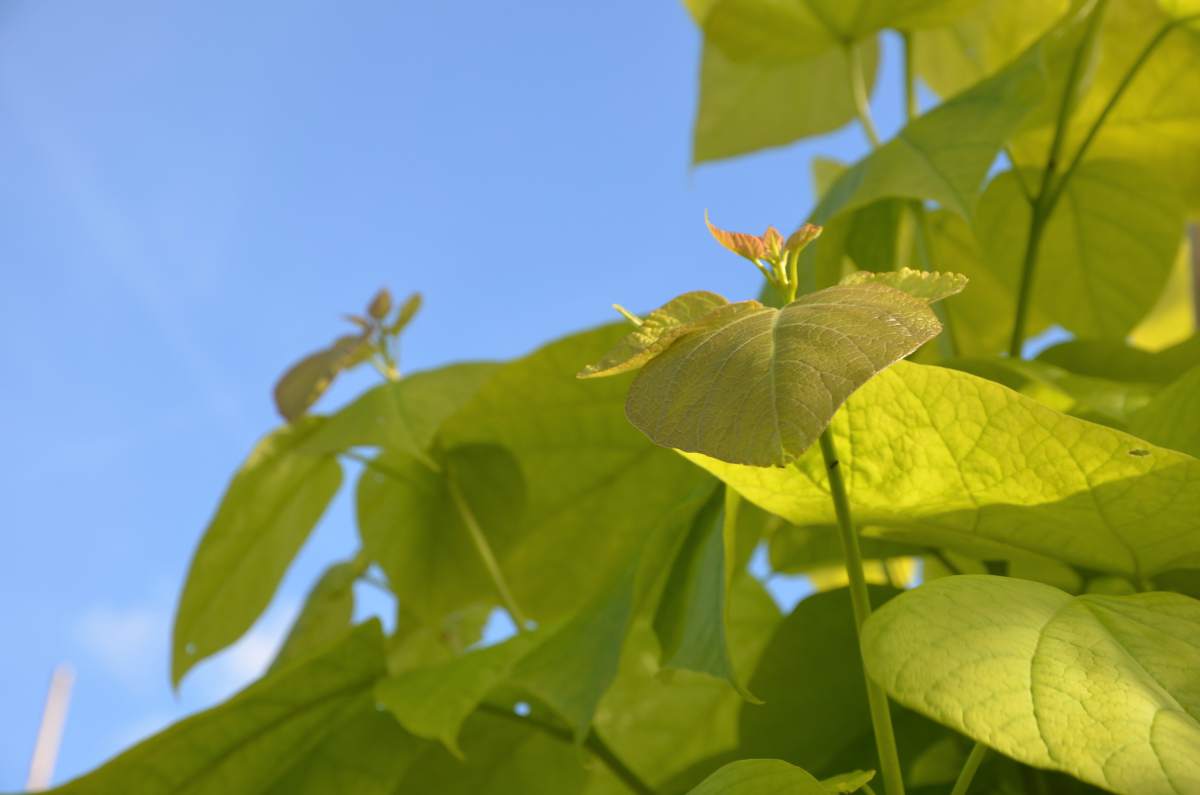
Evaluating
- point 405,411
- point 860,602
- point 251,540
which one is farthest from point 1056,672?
point 251,540

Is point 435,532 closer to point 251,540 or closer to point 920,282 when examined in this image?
point 251,540

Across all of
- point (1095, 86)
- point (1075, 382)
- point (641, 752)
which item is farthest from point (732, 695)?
point (1095, 86)

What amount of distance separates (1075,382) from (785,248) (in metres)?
0.15

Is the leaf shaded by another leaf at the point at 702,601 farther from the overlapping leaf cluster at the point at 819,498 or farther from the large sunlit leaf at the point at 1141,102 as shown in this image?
the large sunlit leaf at the point at 1141,102

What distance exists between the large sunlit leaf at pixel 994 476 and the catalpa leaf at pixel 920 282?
0.08 ft

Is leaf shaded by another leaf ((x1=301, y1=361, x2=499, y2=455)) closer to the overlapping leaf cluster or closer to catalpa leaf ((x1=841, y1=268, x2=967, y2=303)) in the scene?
the overlapping leaf cluster

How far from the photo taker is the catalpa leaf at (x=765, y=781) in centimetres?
20

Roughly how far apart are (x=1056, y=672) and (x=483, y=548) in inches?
11.9

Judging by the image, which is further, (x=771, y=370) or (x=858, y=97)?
(x=858, y=97)

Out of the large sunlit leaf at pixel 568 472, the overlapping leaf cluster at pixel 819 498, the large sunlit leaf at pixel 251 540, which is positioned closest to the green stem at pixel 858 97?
the overlapping leaf cluster at pixel 819 498

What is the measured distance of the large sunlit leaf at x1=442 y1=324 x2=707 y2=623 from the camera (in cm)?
45

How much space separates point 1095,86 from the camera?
49 centimetres

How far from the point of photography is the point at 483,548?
45cm

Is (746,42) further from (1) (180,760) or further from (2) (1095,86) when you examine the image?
(1) (180,760)
